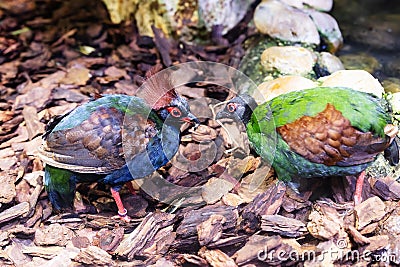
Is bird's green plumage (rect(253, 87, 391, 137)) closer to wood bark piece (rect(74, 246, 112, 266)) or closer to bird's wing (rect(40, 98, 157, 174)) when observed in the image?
bird's wing (rect(40, 98, 157, 174))

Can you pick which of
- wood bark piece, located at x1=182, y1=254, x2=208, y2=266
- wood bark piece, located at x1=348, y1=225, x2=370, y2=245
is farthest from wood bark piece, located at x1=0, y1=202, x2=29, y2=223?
wood bark piece, located at x1=348, y1=225, x2=370, y2=245

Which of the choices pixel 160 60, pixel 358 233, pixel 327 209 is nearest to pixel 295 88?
pixel 327 209

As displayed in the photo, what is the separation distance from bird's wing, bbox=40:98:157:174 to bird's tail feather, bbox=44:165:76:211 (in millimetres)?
140

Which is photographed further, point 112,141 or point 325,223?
point 112,141

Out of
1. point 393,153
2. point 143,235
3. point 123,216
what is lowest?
point 123,216

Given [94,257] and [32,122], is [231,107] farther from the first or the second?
[32,122]

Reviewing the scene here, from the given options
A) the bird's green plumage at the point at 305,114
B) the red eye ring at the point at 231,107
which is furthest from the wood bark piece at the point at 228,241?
the red eye ring at the point at 231,107

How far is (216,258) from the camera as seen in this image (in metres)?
3.59

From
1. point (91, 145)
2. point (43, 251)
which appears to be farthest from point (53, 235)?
point (91, 145)

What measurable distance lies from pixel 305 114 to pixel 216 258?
1.28 m

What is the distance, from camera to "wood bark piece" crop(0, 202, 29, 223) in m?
4.18

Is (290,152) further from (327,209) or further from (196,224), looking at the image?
(196,224)

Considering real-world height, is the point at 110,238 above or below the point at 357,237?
below

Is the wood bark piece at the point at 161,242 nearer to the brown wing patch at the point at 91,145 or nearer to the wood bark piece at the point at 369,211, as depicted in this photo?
the brown wing patch at the point at 91,145
